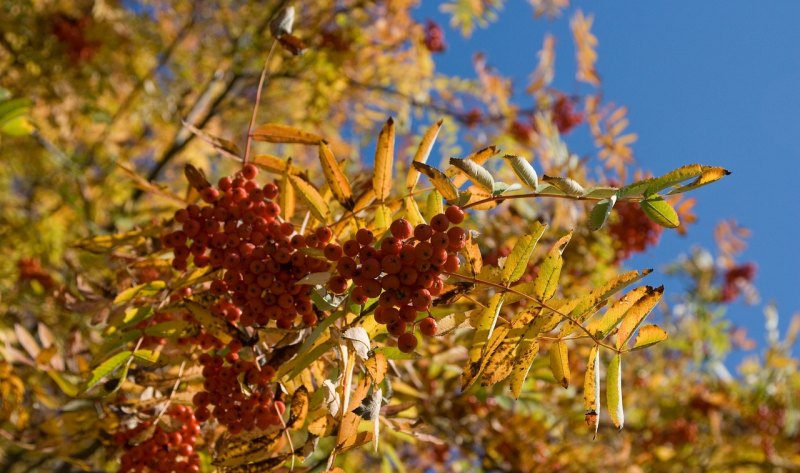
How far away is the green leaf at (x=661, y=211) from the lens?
1101 millimetres

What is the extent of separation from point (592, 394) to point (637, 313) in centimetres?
18

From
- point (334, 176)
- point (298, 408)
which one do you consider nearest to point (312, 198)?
point (334, 176)

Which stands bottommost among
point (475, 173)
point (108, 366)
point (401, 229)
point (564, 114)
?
point (108, 366)

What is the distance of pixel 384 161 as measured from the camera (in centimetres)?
129

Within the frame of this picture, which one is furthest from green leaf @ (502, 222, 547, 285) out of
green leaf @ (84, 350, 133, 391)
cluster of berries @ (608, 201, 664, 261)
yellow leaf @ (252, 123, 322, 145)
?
cluster of berries @ (608, 201, 664, 261)

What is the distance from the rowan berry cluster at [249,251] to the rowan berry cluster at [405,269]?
0.46 ft

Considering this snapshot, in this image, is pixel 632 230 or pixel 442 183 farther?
pixel 632 230

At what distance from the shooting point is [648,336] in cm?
121

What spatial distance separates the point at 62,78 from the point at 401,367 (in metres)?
3.75

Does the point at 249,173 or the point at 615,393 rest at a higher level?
the point at 249,173

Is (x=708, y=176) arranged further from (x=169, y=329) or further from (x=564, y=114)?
(x=564, y=114)

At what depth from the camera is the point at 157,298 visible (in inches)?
62.6

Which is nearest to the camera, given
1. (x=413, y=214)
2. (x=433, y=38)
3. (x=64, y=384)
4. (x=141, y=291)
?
(x=413, y=214)

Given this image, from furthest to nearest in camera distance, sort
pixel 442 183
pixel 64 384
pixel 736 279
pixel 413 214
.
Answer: pixel 736 279, pixel 64 384, pixel 413 214, pixel 442 183
